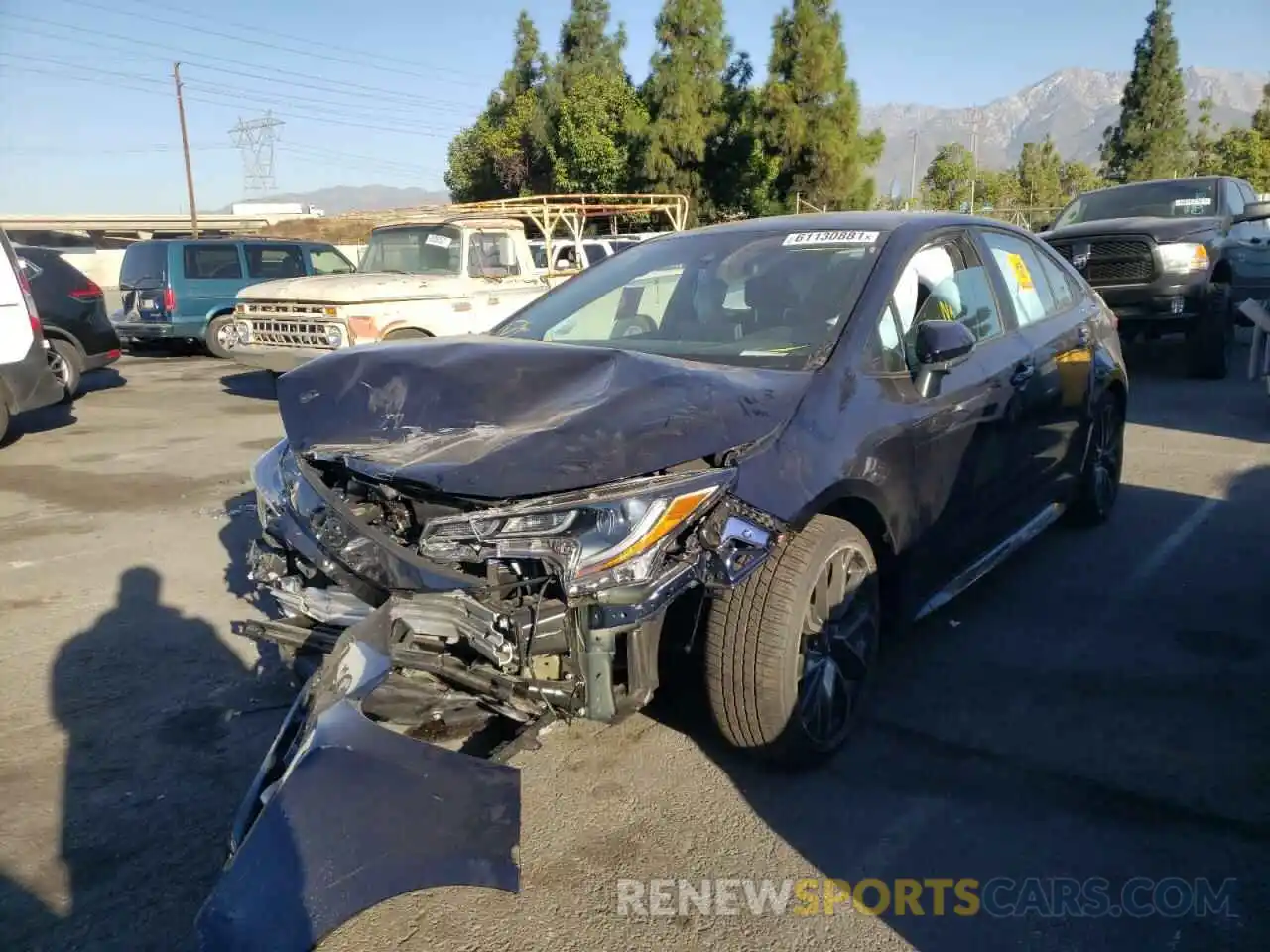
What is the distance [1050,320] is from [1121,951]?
3.12 m

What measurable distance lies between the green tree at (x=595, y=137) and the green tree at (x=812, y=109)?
15.1ft

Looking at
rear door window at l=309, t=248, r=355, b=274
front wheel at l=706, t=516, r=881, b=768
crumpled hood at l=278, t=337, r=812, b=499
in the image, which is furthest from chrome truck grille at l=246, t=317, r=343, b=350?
front wheel at l=706, t=516, r=881, b=768

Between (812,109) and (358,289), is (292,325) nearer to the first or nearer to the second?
(358,289)

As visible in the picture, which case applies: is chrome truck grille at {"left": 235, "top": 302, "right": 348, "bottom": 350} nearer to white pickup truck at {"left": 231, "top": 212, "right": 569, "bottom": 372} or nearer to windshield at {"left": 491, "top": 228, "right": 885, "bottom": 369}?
white pickup truck at {"left": 231, "top": 212, "right": 569, "bottom": 372}

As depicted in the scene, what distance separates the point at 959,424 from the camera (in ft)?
12.1

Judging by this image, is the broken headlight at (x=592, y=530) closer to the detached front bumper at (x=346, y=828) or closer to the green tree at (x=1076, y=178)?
the detached front bumper at (x=346, y=828)

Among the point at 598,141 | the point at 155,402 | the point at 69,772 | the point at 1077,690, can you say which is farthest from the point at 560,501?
the point at 598,141

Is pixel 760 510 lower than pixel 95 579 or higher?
higher

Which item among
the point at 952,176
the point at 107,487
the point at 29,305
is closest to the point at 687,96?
the point at 952,176

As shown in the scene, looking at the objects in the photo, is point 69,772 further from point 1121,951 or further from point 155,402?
point 155,402

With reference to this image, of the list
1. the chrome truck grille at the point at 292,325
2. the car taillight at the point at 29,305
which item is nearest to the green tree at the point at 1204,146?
the chrome truck grille at the point at 292,325

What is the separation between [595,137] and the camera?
32.8m

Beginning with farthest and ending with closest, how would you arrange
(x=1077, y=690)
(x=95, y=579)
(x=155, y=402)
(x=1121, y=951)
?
(x=155, y=402) < (x=95, y=579) < (x=1077, y=690) < (x=1121, y=951)

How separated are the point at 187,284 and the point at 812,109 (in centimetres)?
2189
